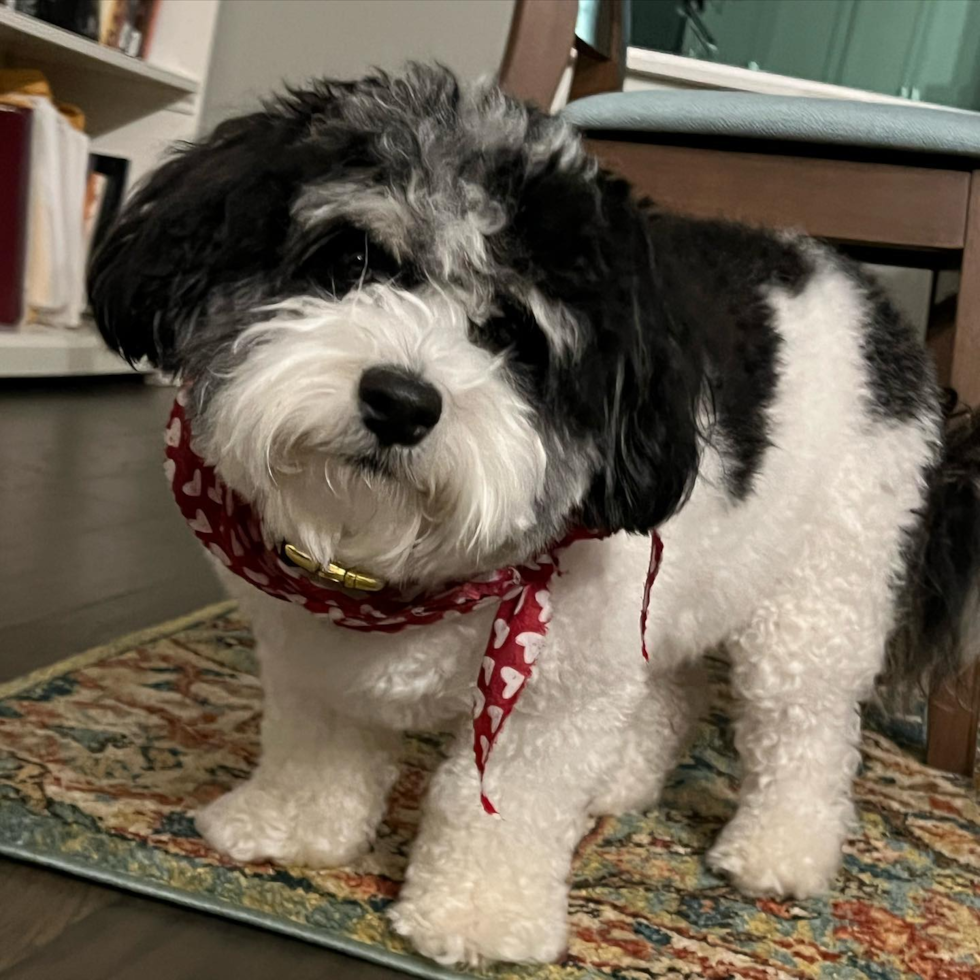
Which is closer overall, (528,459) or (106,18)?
(528,459)

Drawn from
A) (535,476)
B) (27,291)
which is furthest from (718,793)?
(27,291)

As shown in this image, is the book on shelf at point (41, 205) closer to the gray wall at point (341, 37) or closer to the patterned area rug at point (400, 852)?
the gray wall at point (341, 37)

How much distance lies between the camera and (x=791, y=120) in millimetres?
1352

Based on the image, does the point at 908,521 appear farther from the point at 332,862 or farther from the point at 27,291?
the point at 27,291

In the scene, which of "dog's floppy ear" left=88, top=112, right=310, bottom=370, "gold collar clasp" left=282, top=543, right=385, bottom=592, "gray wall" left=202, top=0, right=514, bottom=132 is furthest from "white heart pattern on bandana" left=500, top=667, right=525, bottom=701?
"gray wall" left=202, top=0, right=514, bottom=132

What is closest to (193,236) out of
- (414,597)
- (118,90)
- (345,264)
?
(345,264)

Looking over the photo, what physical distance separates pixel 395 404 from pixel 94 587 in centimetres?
105

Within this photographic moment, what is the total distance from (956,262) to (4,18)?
2.27 meters

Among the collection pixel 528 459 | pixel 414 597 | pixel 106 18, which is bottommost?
pixel 414 597

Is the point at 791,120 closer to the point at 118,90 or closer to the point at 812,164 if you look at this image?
the point at 812,164

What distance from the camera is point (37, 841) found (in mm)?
960

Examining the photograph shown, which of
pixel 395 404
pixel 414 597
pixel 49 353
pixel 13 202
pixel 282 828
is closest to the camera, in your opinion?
pixel 395 404

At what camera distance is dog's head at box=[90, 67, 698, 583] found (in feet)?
2.49

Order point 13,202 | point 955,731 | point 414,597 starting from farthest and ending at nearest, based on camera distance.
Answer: point 13,202 → point 955,731 → point 414,597
